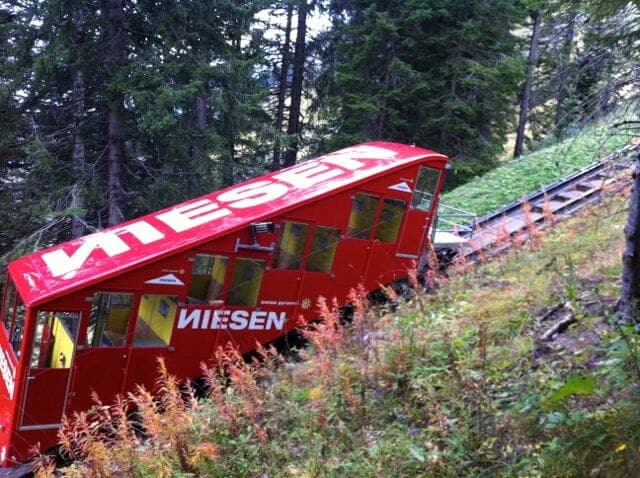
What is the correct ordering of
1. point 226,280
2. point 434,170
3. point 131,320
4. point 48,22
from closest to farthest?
1. point 131,320
2. point 226,280
3. point 434,170
4. point 48,22

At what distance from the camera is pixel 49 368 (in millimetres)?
7176

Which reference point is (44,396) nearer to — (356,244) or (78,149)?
(356,244)

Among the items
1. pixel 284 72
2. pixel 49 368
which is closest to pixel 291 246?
pixel 49 368

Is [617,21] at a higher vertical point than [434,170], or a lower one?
higher

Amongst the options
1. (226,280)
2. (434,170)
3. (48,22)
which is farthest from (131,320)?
(48,22)

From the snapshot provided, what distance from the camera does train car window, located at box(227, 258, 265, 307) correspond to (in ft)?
27.9

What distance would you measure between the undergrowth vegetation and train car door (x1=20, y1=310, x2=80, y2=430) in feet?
6.87

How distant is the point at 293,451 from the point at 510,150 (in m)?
34.5

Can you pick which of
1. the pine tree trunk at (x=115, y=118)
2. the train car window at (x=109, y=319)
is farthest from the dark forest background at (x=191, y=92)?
the train car window at (x=109, y=319)

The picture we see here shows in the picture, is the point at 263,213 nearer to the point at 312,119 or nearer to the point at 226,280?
the point at 226,280

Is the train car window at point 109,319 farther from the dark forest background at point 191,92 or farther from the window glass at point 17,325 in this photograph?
the dark forest background at point 191,92

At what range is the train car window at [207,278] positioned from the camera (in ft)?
26.6

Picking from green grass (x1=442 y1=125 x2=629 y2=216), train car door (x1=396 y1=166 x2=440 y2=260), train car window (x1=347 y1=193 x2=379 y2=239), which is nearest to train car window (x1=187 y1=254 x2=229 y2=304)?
train car window (x1=347 y1=193 x2=379 y2=239)

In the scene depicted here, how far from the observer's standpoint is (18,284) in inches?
302
